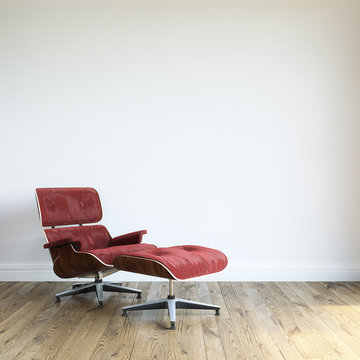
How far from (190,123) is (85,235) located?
1.40 meters

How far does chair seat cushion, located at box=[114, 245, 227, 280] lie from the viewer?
9.02 feet

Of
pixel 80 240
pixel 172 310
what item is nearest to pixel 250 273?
pixel 172 310

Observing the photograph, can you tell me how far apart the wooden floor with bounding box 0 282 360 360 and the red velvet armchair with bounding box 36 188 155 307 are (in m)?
0.22

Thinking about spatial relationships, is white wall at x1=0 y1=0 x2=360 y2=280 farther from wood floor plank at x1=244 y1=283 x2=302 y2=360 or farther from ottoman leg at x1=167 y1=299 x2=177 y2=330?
ottoman leg at x1=167 y1=299 x2=177 y2=330

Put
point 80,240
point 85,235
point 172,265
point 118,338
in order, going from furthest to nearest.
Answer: point 85,235 → point 80,240 → point 172,265 → point 118,338

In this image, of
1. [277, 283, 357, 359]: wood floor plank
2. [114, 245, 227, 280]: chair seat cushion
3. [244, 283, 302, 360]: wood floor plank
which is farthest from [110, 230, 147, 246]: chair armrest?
[277, 283, 357, 359]: wood floor plank

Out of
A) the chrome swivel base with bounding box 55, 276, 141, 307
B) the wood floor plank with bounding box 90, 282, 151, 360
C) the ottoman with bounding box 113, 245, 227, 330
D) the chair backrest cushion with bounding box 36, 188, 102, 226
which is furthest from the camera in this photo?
the chair backrest cushion with bounding box 36, 188, 102, 226

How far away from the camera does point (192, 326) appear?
9.16ft

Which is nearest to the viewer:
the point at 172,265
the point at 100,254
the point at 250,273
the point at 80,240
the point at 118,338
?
the point at 118,338

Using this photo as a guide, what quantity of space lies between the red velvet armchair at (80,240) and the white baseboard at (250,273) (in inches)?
20.5

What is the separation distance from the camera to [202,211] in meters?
4.19

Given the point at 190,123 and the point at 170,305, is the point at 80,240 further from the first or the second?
the point at 190,123

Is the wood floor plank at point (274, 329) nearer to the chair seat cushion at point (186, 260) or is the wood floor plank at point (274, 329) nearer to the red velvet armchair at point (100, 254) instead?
the red velvet armchair at point (100, 254)

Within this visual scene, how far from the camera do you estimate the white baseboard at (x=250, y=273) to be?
13.5 feet
